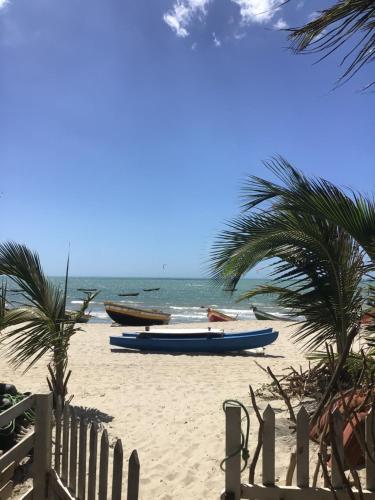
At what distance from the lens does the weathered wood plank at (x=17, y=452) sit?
2.92 metres

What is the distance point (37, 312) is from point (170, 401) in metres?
2.89

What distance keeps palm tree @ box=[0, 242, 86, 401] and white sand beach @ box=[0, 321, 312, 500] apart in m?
1.27

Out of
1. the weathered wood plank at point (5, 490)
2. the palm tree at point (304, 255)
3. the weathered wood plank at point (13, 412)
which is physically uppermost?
the palm tree at point (304, 255)

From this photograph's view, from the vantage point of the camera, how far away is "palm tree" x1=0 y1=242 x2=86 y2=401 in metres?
5.44

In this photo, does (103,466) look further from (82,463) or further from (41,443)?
(41,443)

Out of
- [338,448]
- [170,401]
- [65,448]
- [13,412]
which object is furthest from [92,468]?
[170,401]

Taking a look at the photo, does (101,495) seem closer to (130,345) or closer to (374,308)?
(374,308)

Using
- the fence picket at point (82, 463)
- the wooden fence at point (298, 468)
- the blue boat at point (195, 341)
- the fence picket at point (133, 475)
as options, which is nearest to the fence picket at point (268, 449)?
the wooden fence at point (298, 468)

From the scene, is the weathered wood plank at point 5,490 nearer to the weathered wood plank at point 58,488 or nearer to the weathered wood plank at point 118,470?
the weathered wood plank at point 58,488

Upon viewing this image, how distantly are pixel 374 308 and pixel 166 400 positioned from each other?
4.80m

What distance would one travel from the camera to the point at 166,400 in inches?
289

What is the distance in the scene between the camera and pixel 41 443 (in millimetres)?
3137

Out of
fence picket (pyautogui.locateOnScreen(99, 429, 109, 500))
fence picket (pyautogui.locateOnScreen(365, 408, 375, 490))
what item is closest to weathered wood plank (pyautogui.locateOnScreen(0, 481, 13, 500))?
fence picket (pyautogui.locateOnScreen(99, 429, 109, 500))

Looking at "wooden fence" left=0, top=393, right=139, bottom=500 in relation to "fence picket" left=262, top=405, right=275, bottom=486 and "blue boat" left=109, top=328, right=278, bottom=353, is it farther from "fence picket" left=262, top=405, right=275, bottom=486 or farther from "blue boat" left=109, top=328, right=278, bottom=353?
"blue boat" left=109, top=328, right=278, bottom=353
